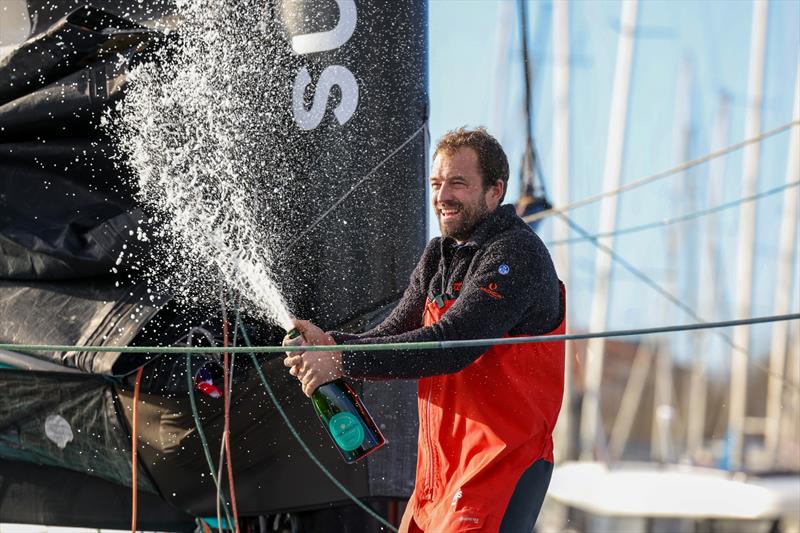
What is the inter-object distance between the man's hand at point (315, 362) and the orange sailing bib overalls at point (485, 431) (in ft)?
0.79

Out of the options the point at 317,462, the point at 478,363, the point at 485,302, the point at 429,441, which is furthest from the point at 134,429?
the point at 485,302

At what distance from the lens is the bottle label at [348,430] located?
2531 mm

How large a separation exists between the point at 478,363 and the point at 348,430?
35 cm

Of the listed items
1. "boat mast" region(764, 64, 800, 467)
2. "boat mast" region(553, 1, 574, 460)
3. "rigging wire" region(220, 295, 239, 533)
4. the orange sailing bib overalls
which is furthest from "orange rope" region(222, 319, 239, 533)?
"boat mast" region(764, 64, 800, 467)

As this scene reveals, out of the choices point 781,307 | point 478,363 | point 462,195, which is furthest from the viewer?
point 781,307

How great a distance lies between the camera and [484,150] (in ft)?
8.36

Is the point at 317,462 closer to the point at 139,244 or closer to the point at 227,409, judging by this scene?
the point at 227,409

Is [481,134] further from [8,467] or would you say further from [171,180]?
[8,467]

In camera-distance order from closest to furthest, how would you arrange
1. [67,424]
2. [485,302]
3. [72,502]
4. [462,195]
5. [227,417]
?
[485,302]
[462,195]
[227,417]
[67,424]
[72,502]

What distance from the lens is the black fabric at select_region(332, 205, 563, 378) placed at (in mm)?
2314

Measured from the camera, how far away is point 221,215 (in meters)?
3.12

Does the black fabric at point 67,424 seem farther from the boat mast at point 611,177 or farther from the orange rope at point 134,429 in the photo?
the boat mast at point 611,177

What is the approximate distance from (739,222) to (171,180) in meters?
9.47

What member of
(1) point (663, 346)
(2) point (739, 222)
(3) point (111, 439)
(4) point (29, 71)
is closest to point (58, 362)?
(3) point (111, 439)
